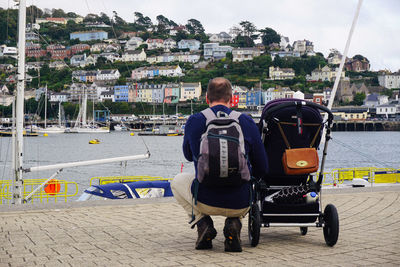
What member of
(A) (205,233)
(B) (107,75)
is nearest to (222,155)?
(A) (205,233)

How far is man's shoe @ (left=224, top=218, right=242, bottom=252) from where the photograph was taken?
488cm

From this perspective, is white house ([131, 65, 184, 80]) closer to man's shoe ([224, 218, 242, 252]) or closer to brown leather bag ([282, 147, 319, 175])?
brown leather bag ([282, 147, 319, 175])

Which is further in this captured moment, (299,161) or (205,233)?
(299,161)

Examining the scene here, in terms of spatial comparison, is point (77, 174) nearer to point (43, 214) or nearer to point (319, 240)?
point (43, 214)

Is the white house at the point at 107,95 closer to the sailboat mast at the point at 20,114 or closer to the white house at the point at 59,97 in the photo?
the white house at the point at 59,97

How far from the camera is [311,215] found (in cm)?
549

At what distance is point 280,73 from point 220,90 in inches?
7181

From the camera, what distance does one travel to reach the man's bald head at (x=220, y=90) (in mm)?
4973

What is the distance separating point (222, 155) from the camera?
4.62 meters

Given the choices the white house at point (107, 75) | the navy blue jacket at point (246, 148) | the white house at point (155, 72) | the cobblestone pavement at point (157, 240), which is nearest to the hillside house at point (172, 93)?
the white house at point (155, 72)

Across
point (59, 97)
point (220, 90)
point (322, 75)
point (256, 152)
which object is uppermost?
point (322, 75)

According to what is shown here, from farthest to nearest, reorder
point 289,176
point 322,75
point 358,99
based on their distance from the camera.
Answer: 1. point 322,75
2. point 358,99
3. point 289,176

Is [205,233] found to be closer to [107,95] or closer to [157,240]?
[157,240]

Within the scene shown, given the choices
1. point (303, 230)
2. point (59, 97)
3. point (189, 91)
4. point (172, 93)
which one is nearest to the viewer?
point (303, 230)
